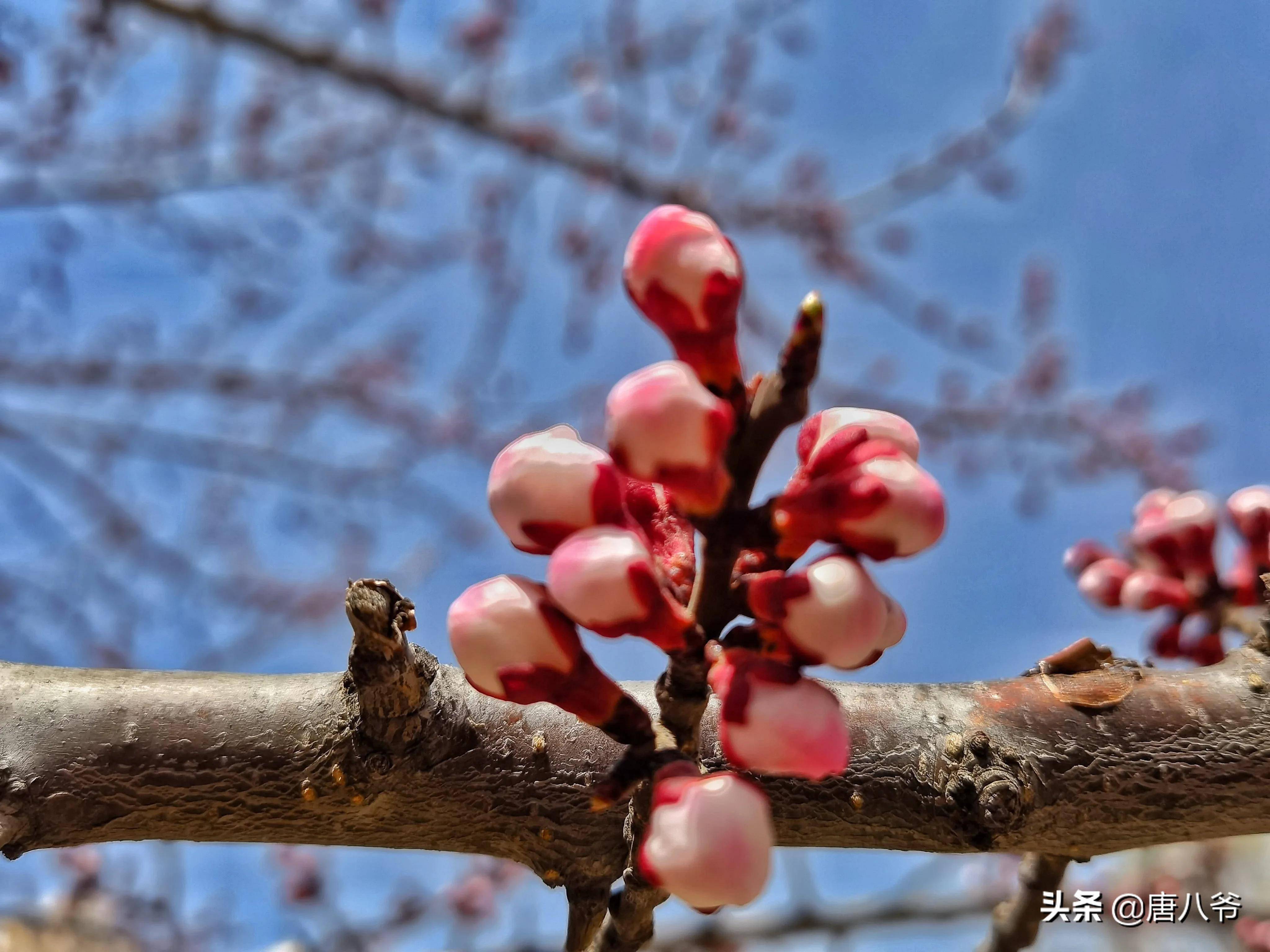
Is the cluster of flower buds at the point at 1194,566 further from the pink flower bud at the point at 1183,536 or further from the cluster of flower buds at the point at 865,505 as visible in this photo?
the cluster of flower buds at the point at 865,505

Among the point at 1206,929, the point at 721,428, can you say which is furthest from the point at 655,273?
the point at 1206,929

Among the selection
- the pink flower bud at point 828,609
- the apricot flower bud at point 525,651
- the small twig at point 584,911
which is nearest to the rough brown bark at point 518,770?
the small twig at point 584,911

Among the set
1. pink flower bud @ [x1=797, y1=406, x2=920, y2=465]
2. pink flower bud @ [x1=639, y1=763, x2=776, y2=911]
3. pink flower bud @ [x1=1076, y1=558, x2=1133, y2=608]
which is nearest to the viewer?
pink flower bud @ [x1=639, y1=763, x2=776, y2=911]

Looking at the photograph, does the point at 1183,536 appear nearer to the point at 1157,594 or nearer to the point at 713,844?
the point at 1157,594

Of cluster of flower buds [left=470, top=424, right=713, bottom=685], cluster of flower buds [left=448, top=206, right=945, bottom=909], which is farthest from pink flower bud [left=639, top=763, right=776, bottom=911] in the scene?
cluster of flower buds [left=470, top=424, right=713, bottom=685]

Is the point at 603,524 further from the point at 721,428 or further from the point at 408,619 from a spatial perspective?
A: the point at 408,619

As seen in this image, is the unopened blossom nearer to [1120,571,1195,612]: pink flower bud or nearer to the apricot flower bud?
the apricot flower bud
